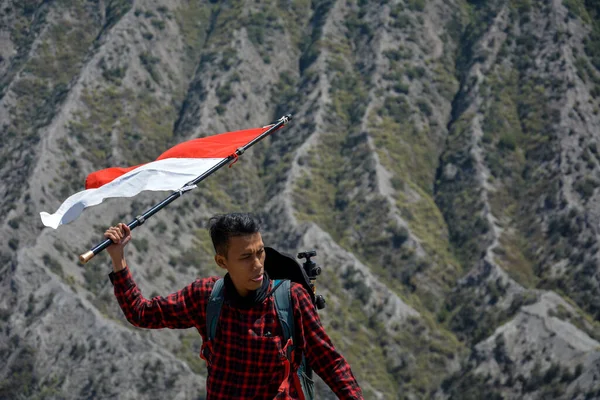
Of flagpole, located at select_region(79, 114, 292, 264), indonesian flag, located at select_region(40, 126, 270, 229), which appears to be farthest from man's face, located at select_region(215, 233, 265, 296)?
indonesian flag, located at select_region(40, 126, 270, 229)

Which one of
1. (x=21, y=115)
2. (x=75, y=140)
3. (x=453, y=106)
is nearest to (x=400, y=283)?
(x=453, y=106)

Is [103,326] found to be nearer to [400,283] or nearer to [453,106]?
[400,283]

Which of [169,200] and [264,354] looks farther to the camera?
[169,200]

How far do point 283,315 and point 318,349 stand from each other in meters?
0.32

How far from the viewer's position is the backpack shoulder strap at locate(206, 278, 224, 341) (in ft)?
21.9

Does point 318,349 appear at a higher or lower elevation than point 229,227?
lower

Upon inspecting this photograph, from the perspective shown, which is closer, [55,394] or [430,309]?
[55,394]

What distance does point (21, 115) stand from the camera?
93.4 meters

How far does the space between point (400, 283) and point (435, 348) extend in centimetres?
814

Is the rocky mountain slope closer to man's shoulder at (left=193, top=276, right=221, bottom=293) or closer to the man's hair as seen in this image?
man's shoulder at (left=193, top=276, right=221, bottom=293)

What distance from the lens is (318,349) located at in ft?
21.3

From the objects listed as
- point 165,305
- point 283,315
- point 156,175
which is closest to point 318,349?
point 283,315

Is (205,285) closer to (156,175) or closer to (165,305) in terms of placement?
(165,305)

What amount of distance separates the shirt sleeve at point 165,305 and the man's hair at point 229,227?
1.35 feet
